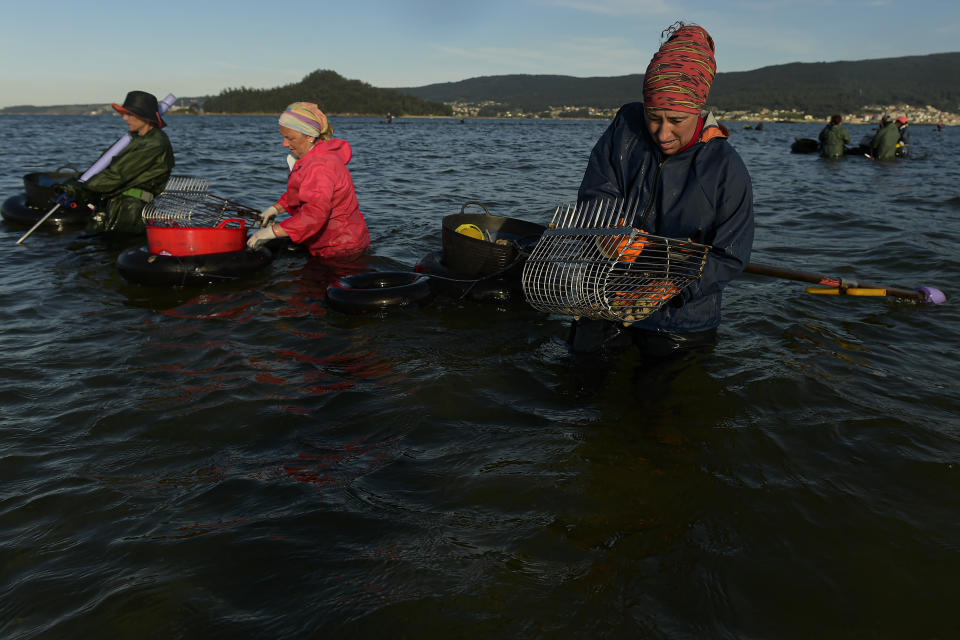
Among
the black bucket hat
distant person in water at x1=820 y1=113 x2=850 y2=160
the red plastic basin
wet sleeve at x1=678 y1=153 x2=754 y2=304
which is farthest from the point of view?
distant person in water at x1=820 y1=113 x2=850 y2=160

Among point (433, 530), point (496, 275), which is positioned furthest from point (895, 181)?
point (433, 530)

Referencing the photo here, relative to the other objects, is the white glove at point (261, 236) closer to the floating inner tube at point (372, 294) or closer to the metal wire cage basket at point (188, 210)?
the metal wire cage basket at point (188, 210)

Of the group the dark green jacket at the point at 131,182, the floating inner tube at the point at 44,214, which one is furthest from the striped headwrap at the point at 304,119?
the floating inner tube at the point at 44,214

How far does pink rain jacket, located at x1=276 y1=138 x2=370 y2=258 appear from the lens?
755cm

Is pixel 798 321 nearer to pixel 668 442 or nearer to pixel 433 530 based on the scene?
pixel 668 442

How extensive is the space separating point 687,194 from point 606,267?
0.82 meters

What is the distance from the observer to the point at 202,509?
3.61 meters

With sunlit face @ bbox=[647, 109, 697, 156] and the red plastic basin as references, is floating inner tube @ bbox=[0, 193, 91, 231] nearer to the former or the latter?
the red plastic basin

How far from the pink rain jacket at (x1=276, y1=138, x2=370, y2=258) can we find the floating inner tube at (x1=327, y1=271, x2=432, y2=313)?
1063 mm

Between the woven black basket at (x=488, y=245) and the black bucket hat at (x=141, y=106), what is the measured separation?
602 cm

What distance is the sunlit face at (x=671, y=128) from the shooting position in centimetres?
391

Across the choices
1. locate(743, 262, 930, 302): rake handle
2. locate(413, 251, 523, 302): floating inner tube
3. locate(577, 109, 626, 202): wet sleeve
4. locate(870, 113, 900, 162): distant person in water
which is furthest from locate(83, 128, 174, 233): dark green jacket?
locate(870, 113, 900, 162): distant person in water

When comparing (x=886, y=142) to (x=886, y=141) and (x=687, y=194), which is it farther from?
(x=687, y=194)

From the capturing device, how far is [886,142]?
26.0 m
